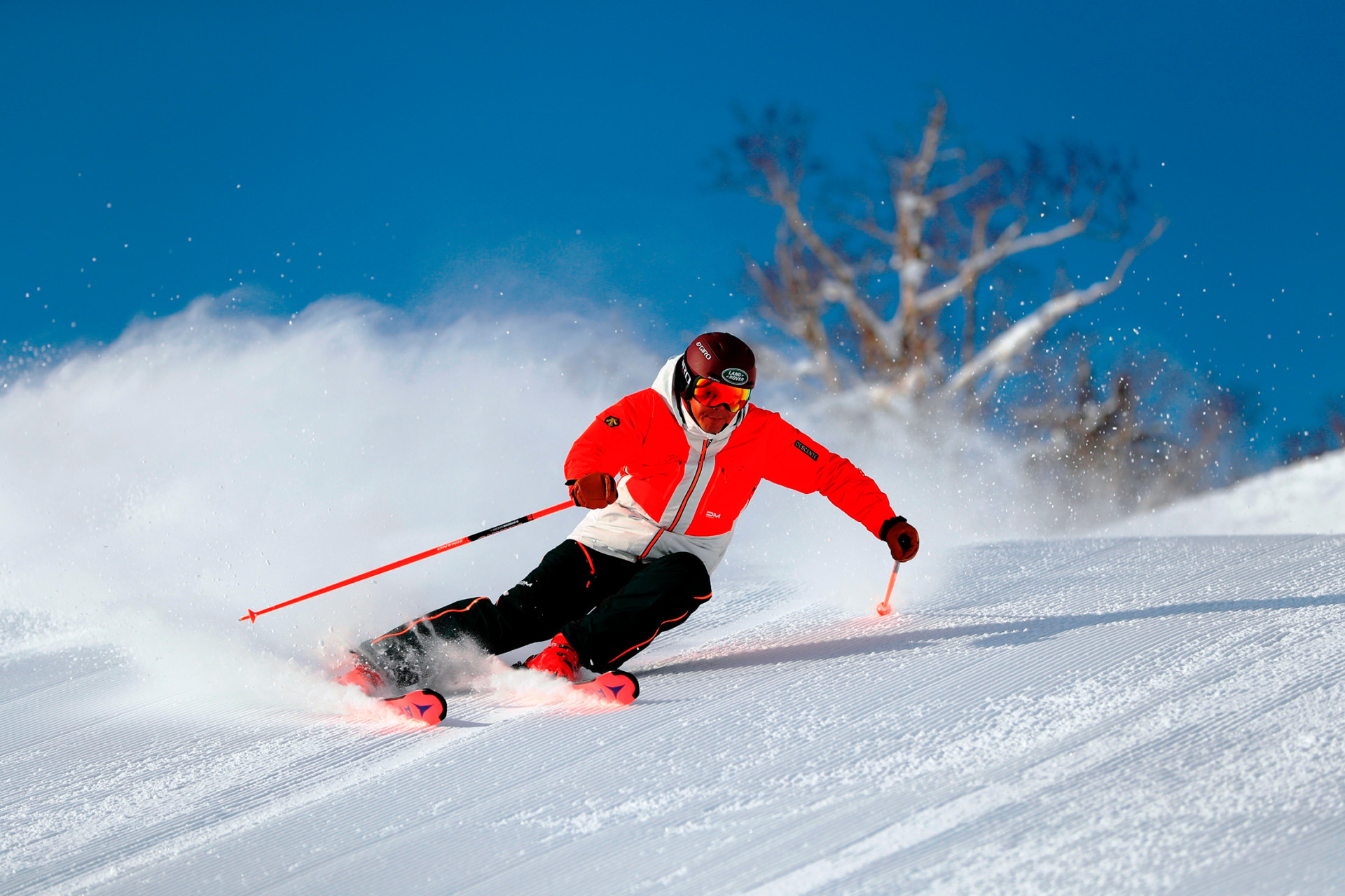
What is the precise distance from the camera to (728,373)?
2.63m

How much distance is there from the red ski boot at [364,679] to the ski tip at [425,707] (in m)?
0.26

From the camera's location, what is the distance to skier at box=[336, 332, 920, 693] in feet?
8.42

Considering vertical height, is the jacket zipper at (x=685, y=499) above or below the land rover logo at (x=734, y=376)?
below

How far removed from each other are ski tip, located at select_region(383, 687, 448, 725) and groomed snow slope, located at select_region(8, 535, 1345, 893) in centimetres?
4

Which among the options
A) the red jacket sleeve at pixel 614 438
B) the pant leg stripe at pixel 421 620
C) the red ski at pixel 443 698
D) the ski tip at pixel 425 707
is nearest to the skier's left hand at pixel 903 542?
the red jacket sleeve at pixel 614 438

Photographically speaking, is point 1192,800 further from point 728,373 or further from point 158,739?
point 158,739

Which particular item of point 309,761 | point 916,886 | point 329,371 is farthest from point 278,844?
point 329,371

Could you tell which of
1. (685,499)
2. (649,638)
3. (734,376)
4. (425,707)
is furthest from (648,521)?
(425,707)

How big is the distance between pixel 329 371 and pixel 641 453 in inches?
178

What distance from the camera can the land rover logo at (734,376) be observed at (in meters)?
2.62

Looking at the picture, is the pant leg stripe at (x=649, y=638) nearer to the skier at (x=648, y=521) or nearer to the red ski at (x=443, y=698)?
the skier at (x=648, y=521)

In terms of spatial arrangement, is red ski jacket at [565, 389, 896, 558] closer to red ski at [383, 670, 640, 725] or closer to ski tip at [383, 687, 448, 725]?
red ski at [383, 670, 640, 725]

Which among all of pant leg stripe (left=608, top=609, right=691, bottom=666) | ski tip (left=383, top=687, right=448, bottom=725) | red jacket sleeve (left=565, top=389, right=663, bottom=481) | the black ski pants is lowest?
pant leg stripe (left=608, top=609, right=691, bottom=666)

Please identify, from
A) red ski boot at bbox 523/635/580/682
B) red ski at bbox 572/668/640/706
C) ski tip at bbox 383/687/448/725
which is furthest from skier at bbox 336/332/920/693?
ski tip at bbox 383/687/448/725
